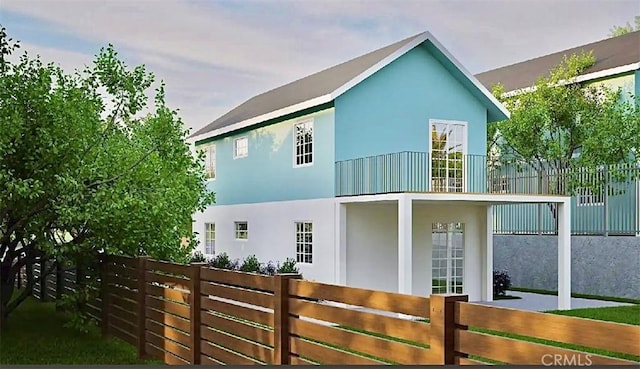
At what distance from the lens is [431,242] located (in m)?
14.5

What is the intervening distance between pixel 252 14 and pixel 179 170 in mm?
6134

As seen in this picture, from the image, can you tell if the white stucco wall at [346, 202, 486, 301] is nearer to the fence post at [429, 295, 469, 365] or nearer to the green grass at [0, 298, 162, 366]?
the green grass at [0, 298, 162, 366]

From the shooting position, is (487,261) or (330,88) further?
(487,261)

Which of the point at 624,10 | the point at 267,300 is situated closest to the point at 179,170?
the point at 267,300

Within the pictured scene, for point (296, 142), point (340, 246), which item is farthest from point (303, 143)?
point (340, 246)

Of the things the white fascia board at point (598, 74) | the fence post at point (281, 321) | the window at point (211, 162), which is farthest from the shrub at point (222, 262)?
the fence post at point (281, 321)

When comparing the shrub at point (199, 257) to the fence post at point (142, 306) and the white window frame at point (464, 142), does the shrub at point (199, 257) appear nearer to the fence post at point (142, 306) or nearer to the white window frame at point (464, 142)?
the white window frame at point (464, 142)

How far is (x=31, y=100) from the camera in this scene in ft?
23.7

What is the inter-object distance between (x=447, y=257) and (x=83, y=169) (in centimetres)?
900

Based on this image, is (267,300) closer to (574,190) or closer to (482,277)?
(482,277)

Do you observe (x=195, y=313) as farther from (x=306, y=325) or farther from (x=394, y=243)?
(x=394, y=243)

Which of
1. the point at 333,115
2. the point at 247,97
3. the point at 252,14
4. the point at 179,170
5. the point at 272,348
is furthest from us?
the point at 247,97

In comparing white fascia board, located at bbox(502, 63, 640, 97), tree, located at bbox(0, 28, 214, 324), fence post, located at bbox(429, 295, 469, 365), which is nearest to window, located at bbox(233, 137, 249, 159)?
white fascia board, located at bbox(502, 63, 640, 97)

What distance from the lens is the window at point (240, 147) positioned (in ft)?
57.1
